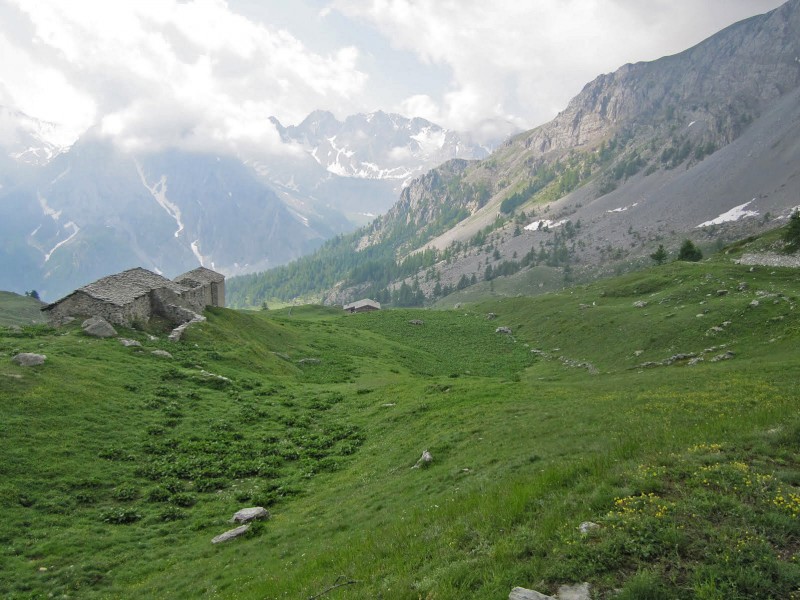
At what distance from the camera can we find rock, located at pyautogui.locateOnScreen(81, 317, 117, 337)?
122 ft

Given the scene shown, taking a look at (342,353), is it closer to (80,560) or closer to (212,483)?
(212,483)

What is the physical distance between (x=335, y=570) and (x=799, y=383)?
22.8 meters

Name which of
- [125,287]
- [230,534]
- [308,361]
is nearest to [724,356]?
[230,534]

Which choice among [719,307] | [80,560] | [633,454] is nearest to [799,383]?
[633,454]

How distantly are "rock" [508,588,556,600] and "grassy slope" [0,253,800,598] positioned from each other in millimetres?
353

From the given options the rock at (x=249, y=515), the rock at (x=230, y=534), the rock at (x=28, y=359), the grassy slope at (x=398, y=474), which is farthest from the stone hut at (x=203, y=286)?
the rock at (x=230, y=534)

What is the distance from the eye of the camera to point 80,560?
1603cm

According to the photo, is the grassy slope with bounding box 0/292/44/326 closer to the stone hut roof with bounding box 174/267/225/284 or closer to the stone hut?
the stone hut

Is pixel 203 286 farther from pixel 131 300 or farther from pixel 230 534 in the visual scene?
pixel 230 534

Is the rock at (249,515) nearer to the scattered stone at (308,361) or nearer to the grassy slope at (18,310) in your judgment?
the scattered stone at (308,361)

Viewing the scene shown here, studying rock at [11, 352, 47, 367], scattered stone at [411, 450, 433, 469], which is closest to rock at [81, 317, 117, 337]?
rock at [11, 352, 47, 367]

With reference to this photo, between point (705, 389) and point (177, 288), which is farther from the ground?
point (177, 288)

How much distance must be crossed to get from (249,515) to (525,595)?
45.3 ft

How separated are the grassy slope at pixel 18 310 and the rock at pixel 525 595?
12472cm
